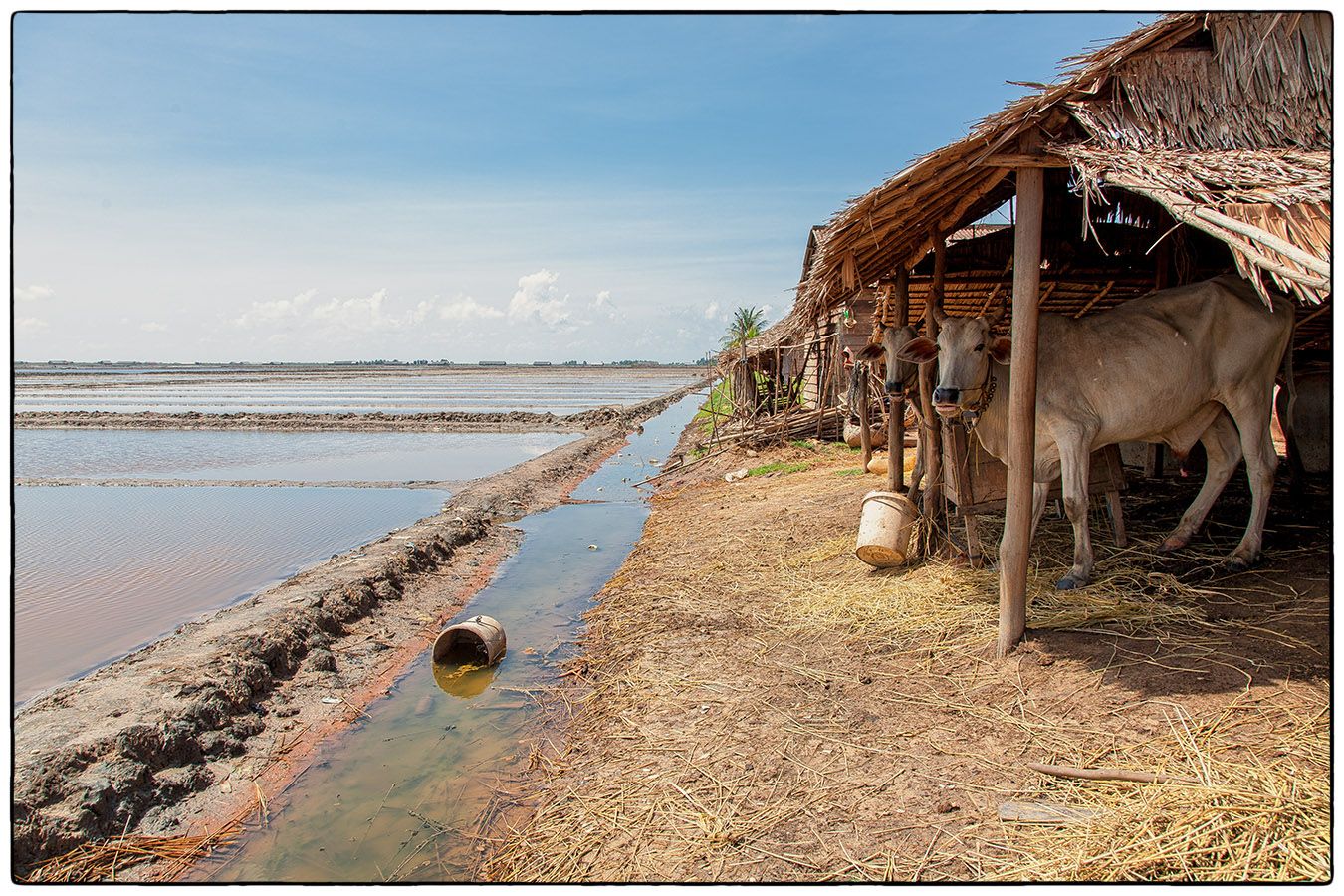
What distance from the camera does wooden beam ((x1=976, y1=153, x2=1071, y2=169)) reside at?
4.57 meters

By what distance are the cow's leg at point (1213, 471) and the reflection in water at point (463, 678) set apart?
5.14m

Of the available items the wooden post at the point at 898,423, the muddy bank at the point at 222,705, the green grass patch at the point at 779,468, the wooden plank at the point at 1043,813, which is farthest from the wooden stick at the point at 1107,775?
the green grass patch at the point at 779,468

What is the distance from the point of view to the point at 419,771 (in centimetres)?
527

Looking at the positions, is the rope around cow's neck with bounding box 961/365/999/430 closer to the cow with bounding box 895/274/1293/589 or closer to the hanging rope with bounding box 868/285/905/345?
the cow with bounding box 895/274/1293/589

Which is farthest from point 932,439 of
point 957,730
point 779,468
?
point 779,468

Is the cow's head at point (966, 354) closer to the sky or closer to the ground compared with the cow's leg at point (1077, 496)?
closer to the sky

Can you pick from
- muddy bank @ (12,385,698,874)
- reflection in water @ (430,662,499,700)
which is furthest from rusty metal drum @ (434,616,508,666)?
muddy bank @ (12,385,698,874)

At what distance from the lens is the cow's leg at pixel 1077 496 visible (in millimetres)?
5535

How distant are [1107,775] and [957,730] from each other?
2.67 ft

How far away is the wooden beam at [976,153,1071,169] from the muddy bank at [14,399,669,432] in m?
25.9

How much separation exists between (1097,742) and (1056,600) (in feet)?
5.67

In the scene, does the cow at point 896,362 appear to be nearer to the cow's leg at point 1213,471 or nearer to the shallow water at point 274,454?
the cow's leg at point 1213,471

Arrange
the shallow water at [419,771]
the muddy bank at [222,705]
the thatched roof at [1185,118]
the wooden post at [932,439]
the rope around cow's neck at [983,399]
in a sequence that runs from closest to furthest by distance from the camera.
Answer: the thatched roof at [1185,118] < the shallow water at [419,771] < the muddy bank at [222,705] < the rope around cow's neck at [983,399] < the wooden post at [932,439]

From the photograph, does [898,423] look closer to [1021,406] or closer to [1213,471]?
[1213,471]
